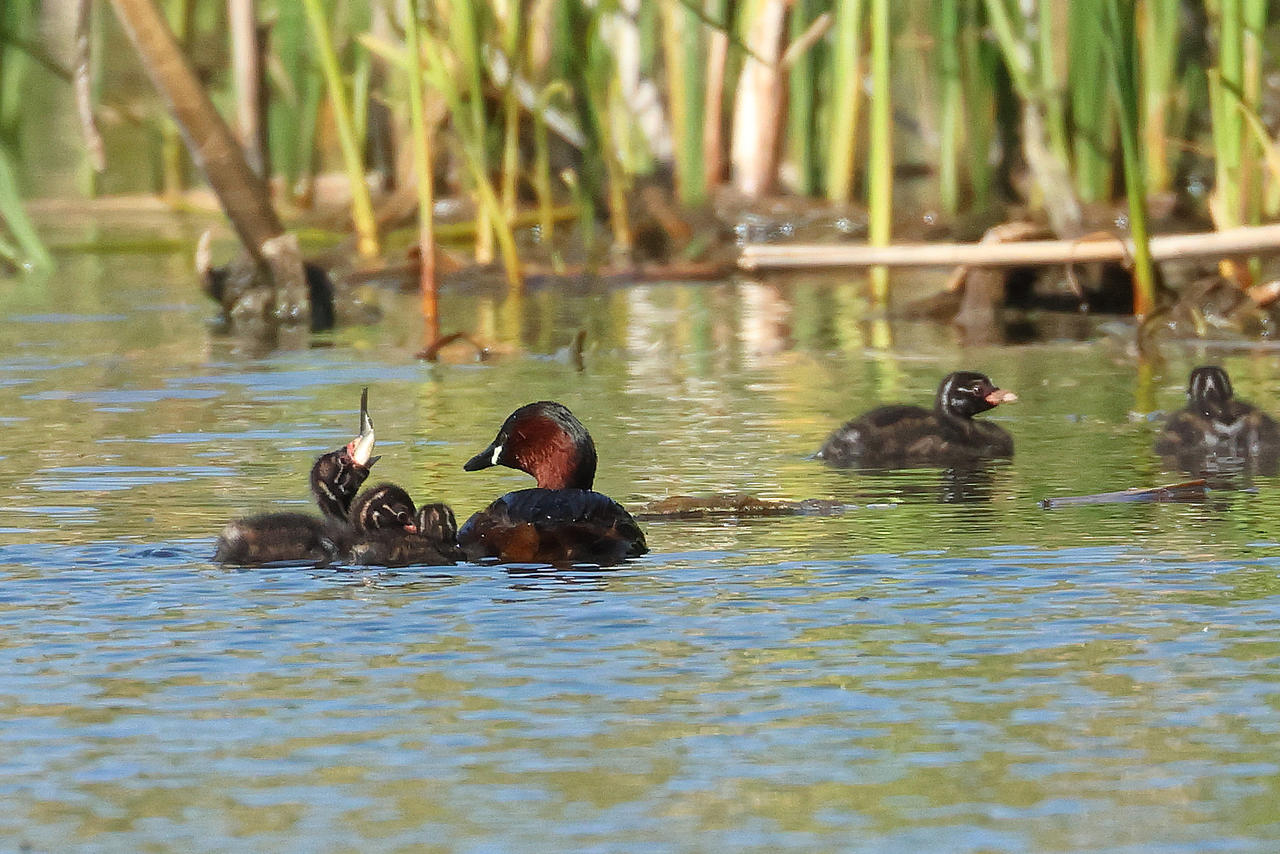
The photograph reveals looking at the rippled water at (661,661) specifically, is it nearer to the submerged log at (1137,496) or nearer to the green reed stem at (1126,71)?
the submerged log at (1137,496)

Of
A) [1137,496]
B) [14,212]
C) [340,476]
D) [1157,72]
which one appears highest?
[1157,72]

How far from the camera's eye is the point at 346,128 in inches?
490

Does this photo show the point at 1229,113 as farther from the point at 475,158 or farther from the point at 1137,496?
the point at 1137,496

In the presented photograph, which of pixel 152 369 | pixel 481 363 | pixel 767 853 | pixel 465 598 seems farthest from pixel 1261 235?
pixel 767 853

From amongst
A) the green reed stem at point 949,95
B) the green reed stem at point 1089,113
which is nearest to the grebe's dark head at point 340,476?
the green reed stem at point 1089,113

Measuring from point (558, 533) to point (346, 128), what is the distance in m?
6.71

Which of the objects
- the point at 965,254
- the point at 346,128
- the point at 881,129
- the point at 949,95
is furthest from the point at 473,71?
the point at 949,95

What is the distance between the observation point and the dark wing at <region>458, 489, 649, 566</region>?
6.06 m

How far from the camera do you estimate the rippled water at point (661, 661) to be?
12.9 feet

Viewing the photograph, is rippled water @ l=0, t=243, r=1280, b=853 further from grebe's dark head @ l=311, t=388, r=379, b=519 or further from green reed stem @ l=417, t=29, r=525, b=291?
green reed stem @ l=417, t=29, r=525, b=291

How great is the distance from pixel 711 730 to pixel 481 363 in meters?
6.61

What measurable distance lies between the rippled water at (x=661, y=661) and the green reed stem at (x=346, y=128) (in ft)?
10.0

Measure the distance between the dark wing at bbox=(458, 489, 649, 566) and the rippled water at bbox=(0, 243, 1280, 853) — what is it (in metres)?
0.09

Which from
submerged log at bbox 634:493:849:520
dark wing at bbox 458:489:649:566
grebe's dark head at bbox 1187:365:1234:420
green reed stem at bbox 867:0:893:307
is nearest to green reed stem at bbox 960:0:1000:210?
green reed stem at bbox 867:0:893:307
